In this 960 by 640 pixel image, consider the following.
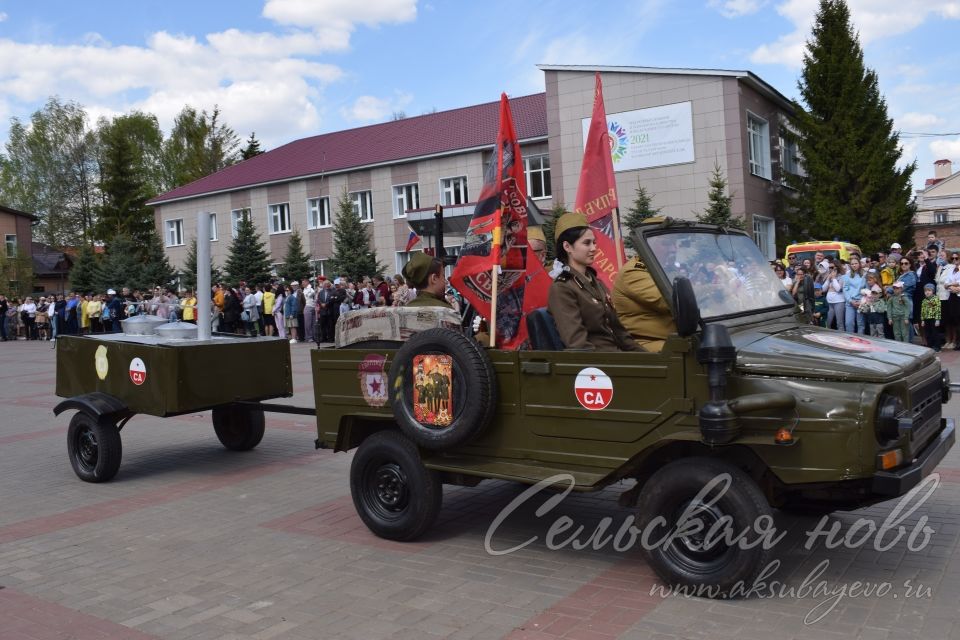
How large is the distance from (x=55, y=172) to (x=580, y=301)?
6789cm

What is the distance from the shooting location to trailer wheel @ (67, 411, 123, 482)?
7715 mm

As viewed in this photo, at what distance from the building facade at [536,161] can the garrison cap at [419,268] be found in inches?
486

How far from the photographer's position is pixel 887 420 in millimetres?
3861

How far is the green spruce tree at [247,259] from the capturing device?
37562 mm

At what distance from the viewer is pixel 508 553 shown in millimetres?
5285

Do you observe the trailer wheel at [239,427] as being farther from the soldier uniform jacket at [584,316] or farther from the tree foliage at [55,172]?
the tree foliage at [55,172]

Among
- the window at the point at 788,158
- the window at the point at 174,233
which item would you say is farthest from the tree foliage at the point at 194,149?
the window at the point at 788,158

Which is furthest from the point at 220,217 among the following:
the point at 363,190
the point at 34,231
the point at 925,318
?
the point at 925,318

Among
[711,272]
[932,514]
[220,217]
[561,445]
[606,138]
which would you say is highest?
[220,217]

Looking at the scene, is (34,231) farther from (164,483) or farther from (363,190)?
(164,483)

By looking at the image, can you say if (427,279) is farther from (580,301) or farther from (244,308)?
(244,308)

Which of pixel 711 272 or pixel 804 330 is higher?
pixel 711 272

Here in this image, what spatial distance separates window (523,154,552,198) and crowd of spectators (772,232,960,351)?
18.3 m

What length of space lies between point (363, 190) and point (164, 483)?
107ft
